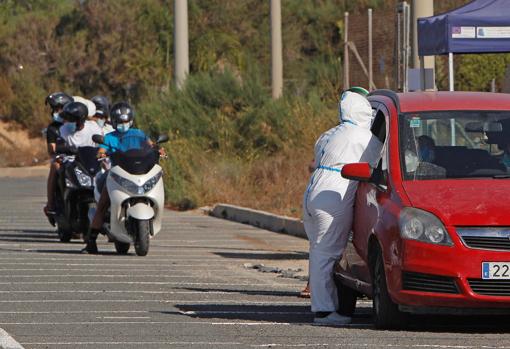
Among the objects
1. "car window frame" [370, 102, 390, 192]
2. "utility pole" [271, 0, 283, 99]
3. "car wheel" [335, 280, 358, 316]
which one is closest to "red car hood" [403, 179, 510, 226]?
"car window frame" [370, 102, 390, 192]

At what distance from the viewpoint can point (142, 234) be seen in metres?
17.0

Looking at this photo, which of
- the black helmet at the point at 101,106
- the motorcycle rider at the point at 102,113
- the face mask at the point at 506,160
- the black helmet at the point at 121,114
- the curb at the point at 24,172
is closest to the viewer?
the face mask at the point at 506,160

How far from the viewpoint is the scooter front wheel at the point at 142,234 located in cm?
1695

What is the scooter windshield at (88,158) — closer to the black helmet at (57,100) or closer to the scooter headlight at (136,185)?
the black helmet at (57,100)

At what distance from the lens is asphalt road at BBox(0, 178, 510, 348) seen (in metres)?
9.90

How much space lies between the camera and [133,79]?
57.1m

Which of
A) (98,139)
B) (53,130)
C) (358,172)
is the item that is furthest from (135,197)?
(358,172)

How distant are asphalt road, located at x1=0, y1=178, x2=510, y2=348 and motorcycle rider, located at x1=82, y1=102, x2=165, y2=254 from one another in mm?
350

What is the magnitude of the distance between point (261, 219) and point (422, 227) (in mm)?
13363

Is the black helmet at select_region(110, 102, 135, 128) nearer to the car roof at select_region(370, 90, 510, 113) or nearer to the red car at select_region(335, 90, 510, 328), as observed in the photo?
the red car at select_region(335, 90, 510, 328)

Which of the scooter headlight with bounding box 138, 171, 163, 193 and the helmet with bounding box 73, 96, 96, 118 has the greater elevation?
the helmet with bounding box 73, 96, 96, 118

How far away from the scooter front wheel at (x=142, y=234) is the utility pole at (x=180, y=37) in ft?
46.5

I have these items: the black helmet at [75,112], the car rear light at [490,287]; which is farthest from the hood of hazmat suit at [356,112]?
the black helmet at [75,112]

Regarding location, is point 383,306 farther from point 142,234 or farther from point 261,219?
point 261,219
